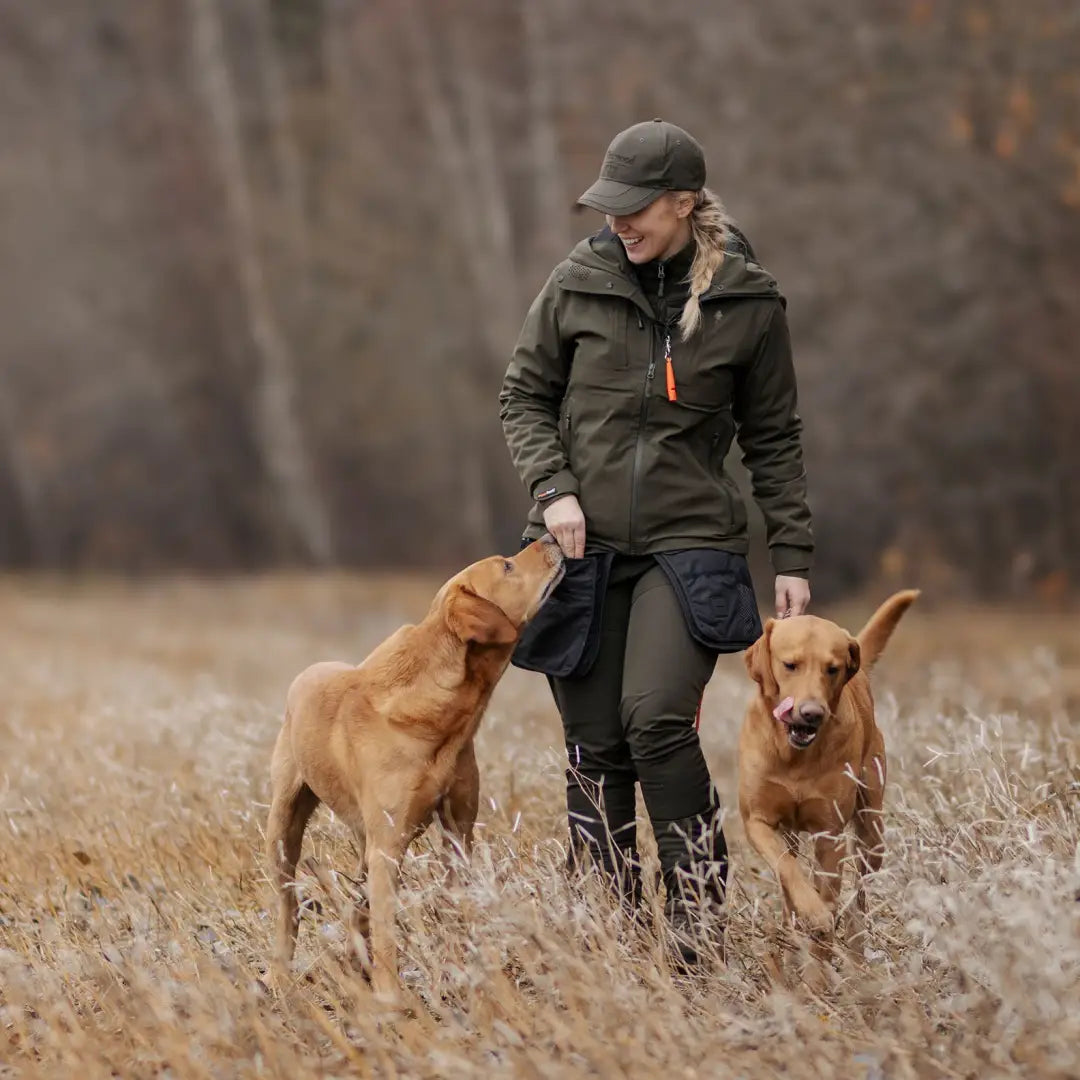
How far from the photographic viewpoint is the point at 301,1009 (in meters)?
4.61

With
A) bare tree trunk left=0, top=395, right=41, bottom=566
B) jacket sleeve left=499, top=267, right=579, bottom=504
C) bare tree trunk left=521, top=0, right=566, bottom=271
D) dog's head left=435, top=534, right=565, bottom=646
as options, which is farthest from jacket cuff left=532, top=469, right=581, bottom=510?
bare tree trunk left=0, top=395, right=41, bottom=566

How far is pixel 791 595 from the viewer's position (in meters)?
5.34

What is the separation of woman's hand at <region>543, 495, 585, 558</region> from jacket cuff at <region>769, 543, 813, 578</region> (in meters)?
0.64

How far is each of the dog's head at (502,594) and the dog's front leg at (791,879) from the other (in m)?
0.96

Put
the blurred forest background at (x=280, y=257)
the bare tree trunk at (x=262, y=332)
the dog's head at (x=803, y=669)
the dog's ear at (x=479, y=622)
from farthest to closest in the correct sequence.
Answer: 1. the bare tree trunk at (x=262, y=332)
2. the blurred forest background at (x=280, y=257)
3. the dog's ear at (x=479, y=622)
4. the dog's head at (x=803, y=669)

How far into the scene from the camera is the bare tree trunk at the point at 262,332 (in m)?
30.5

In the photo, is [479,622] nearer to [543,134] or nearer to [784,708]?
[784,708]

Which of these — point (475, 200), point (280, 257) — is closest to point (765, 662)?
point (475, 200)

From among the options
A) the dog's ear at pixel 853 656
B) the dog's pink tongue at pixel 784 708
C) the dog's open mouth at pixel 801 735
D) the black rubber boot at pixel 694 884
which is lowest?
the black rubber boot at pixel 694 884

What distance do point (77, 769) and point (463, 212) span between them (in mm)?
21568

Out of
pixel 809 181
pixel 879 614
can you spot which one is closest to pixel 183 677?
pixel 809 181

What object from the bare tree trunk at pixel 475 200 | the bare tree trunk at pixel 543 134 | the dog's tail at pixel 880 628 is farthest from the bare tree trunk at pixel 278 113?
the dog's tail at pixel 880 628

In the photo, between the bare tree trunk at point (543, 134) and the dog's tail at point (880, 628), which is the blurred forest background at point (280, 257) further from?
the dog's tail at point (880, 628)

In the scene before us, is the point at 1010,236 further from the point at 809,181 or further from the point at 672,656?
the point at 672,656
